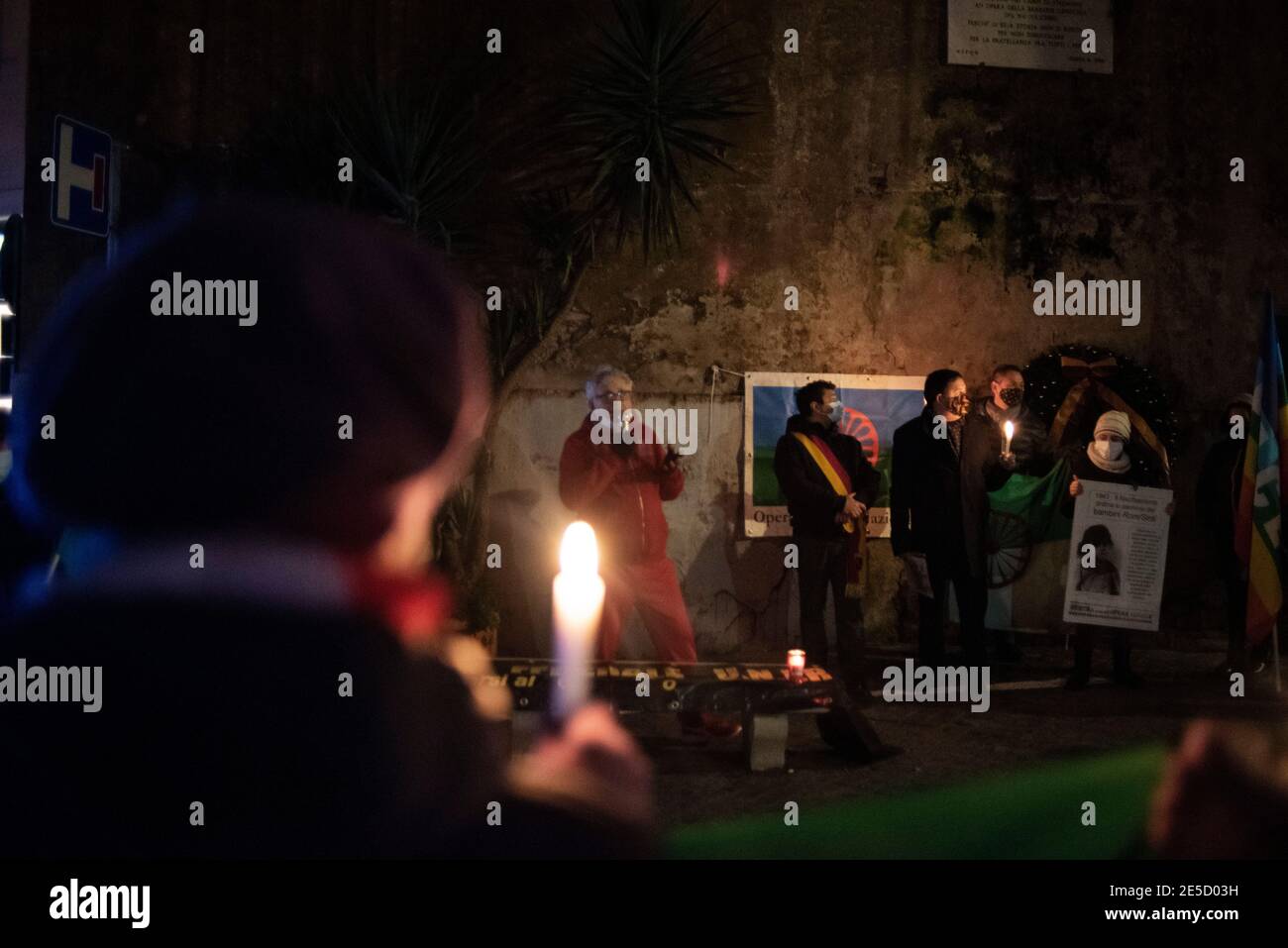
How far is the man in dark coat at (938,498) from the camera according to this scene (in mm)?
6258

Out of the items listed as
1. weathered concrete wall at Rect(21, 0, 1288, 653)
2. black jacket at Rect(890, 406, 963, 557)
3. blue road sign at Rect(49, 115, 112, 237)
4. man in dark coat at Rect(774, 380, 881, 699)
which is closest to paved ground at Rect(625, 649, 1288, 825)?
man in dark coat at Rect(774, 380, 881, 699)

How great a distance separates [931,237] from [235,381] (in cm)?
803

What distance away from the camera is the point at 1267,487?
6203 mm

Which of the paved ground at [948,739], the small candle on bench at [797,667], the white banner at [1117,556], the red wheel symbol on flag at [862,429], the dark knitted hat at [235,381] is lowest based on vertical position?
the paved ground at [948,739]

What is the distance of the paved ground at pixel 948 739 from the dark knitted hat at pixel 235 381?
3.43m

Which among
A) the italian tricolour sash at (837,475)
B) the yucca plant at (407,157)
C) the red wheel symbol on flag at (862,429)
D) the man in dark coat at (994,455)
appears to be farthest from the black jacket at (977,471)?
the yucca plant at (407,157)

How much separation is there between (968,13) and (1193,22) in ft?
6.20

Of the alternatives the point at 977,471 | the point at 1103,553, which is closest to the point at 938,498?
the point at 977,471

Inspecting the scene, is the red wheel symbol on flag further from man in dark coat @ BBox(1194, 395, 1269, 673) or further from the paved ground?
man in dark coat @ BBox(1194, 395, 1269, 673)

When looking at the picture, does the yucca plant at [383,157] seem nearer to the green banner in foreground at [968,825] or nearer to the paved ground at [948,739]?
the paved ground at [948,739]

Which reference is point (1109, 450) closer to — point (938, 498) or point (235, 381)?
point (938, 498)

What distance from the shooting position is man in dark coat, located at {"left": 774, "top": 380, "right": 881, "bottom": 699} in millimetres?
6250

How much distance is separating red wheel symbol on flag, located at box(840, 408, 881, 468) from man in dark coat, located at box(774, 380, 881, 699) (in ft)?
4.95

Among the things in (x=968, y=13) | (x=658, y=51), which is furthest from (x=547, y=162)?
(x=968, y=13)
